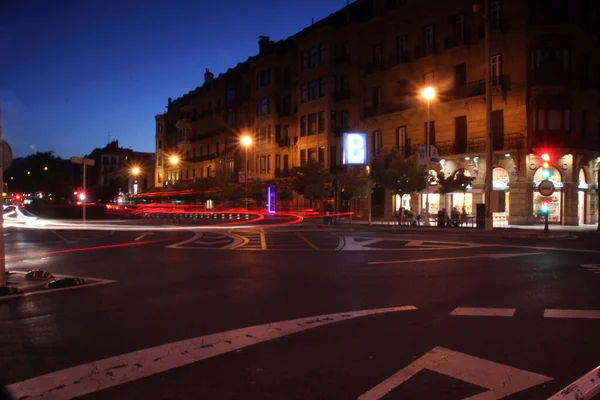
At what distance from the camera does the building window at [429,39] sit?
40.0 m

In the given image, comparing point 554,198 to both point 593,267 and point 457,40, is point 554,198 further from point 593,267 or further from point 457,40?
point 593,267

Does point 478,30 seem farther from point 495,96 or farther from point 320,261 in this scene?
point 320,261

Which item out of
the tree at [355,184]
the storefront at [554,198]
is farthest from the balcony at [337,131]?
the storefront at [554,198]

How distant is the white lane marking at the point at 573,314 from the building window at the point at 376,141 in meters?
36.7

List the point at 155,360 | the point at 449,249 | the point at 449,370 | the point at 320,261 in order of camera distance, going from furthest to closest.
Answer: the point at 449,249 < the point at 320,261 < the point at 155,360 < the point at 449,370

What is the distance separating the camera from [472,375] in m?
5.53

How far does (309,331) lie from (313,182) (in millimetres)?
34967

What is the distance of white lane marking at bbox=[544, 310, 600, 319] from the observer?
26.7ft

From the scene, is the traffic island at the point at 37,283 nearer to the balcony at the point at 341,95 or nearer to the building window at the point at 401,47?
the building window at the point at 401,47

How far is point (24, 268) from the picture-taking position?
47.0ft

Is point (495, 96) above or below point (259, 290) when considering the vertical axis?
above

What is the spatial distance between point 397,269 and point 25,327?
855cm

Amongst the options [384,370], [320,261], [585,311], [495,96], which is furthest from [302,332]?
[495,96]

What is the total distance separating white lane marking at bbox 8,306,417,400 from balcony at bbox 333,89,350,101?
40881 millimetres
